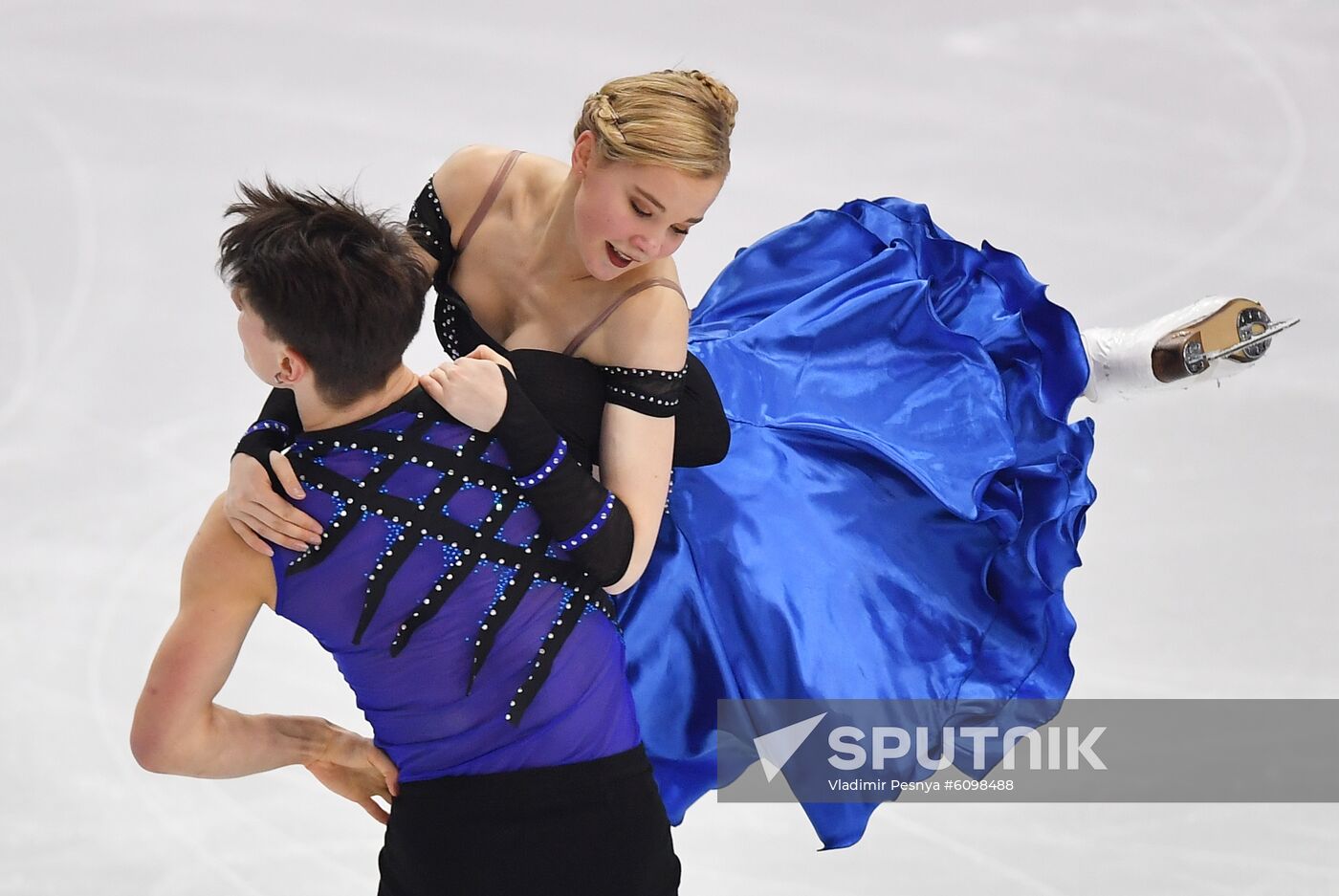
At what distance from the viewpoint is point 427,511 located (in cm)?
168

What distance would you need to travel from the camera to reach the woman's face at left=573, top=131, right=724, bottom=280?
6.26 feet

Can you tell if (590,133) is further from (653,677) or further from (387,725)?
(653,677)

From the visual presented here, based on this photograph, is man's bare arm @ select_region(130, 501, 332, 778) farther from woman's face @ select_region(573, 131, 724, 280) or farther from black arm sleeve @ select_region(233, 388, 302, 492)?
woman's face @ select_region(573, 131, 724, 280)

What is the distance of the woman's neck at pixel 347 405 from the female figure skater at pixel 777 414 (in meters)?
0.04

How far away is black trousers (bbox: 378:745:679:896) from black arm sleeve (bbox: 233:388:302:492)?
437mm

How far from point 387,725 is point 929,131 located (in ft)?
11.0

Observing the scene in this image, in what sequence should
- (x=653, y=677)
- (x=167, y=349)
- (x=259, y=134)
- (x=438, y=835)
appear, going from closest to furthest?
1. (x=438, y=835)
2. (x=653, y=677)
3. (x=167, y=349)
4. (x=259, y=134)

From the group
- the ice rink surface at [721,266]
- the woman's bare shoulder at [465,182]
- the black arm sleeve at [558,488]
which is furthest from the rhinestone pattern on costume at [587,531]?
the ice rink surface at [721,266]

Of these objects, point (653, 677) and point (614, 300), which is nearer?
point (614, 300)

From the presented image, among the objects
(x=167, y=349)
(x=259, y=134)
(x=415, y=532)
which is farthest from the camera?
(x=259, y=134)

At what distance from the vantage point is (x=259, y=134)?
4594 mm

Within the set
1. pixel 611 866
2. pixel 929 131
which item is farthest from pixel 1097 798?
pixel 929 131

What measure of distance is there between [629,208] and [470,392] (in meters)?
0.39

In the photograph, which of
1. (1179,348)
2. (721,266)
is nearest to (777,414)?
(1179,348)
